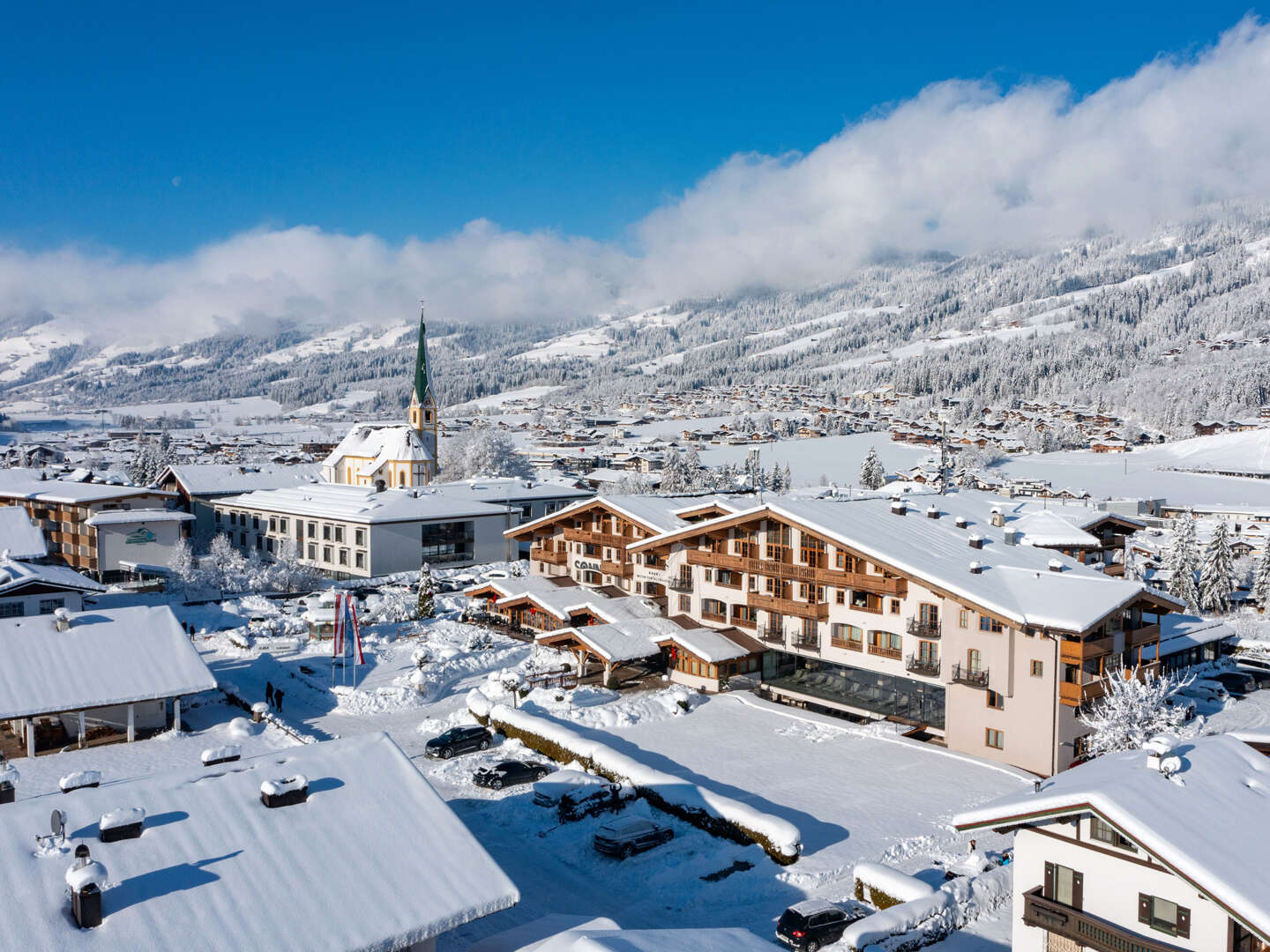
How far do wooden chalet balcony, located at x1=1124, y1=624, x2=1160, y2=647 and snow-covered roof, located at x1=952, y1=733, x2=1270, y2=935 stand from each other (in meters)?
16.3

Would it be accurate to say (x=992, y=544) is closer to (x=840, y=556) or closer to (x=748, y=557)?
(x=840, y=556)

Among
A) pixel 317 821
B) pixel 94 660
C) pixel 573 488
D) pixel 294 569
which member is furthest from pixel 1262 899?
pixel 573 488

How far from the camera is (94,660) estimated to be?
98.9 feet

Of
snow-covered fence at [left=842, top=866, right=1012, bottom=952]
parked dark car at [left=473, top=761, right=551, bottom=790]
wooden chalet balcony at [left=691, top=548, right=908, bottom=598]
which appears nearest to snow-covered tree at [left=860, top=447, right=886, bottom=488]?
wooden chalet balcony at [left=691, top=548, right=908, bottom=598]

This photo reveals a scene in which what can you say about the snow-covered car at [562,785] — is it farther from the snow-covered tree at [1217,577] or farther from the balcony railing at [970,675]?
the snow-covered tree at [1217,577]

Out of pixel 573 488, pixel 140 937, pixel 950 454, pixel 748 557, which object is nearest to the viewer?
pixel 140 937

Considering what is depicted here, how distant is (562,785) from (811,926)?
9.78m

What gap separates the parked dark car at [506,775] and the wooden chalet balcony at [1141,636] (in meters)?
20.2

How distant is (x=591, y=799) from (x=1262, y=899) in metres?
16.2

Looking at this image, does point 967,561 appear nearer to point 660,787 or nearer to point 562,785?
point 660,787

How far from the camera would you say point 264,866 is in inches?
541

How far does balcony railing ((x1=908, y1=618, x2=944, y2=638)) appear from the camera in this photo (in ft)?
105

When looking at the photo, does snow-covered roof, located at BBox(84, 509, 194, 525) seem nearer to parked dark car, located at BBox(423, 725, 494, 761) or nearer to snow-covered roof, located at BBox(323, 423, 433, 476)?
snow-covered roof, located at BBox(323, 423, 433, 476)

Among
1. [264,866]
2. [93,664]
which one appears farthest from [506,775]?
[93,664]
